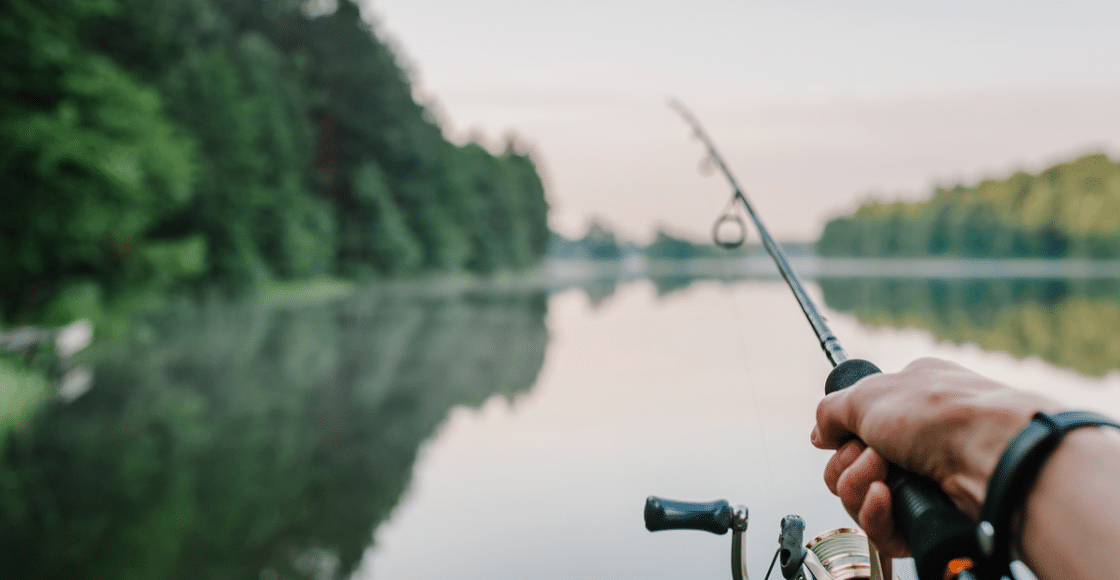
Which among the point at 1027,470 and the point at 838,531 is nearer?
the point at 1027,470

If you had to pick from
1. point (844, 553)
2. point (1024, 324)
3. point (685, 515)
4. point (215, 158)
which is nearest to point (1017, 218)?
point (1024, 324)

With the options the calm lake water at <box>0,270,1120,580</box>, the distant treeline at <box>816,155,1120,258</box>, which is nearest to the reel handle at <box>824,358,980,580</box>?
the calm lake water at <box>0,270,1120,580</box>

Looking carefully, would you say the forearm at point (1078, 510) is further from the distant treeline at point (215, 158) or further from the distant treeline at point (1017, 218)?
the distant treeline at point (1017, 218)

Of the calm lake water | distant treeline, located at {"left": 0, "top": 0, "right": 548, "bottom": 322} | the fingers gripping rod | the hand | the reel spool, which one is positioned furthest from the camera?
distant treeline, located at {"left": 0, "top": 0, "right": 548, "bottom": 322}

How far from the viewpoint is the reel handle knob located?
1.78 m

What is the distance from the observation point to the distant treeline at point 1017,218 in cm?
8783

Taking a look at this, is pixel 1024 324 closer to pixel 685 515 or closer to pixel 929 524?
pixel 685 515

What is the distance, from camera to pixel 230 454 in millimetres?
7801

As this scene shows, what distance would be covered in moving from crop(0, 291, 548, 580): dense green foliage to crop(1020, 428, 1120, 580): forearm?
15.4 ft

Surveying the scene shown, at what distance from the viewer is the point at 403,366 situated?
45.7 feet

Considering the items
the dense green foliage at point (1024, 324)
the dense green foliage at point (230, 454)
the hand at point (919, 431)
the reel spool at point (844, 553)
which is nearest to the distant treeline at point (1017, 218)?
the dense green foliage at point (1024, 324)

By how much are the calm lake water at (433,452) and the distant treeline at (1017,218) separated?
8561 centimetres

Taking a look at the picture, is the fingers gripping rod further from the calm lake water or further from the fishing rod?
the calm lake water

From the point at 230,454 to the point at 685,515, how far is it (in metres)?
7.09
